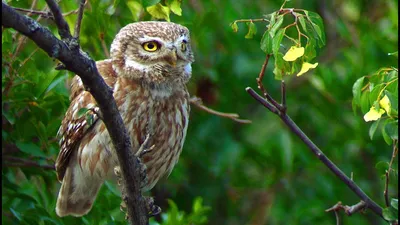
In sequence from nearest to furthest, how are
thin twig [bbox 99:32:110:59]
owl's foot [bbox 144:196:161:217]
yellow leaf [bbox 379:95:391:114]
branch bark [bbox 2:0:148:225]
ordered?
1. branch bark [bbox 2:0:148:225]
2. yellow leaf [bbox 379:95:391:114]
3. owl's foot [bbox 144:196:161:217]
4. thin twig [bbox 99:32:110:59]

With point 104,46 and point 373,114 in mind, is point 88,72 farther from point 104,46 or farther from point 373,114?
point 104,46

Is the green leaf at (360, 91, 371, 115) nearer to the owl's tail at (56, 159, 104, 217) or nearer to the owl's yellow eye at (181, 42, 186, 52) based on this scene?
the owl's yellow eye at (181, 42, 186, 52)

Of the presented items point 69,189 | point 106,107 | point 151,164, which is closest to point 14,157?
point 69,189

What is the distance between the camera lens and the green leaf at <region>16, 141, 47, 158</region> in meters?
4.33

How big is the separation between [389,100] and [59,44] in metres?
1.31

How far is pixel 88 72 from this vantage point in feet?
9.95

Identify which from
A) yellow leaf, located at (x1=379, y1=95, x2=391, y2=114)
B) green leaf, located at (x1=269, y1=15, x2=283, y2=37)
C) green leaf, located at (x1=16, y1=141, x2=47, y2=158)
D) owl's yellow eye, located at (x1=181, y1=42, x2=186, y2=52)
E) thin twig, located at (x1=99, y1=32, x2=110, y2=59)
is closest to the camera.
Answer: green leaf, located at (x1=269, y1=15, x2=283, y2=37)

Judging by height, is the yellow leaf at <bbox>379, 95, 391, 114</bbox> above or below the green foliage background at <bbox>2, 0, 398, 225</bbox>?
above

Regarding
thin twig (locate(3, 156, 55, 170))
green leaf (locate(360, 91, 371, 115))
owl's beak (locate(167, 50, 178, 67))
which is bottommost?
thin twig (locate(3, 156, 55, 170))

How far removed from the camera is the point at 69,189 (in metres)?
4.60

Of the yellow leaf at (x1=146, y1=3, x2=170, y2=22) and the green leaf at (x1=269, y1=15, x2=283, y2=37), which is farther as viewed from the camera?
the yellow leaf at (x1=146, y1=3, x2=170, y2=22)

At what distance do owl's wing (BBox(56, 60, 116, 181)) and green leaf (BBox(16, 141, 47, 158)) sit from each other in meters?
0.10

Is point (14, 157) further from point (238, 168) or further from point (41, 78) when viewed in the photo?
point (238, 168)

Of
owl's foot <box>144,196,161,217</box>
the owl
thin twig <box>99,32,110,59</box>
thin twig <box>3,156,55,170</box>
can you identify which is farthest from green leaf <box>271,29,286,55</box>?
thin twig <box>3,156,55,170</box>
